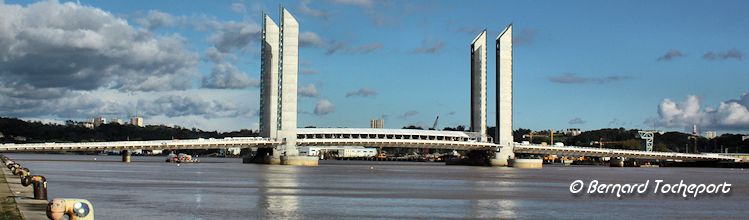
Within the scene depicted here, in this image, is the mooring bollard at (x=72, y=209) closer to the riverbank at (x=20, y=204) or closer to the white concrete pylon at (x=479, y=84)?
the riverbank at (x=20, y=204)

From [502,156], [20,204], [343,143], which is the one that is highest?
[343,143]

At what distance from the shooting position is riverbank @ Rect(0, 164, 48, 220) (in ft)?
92.6

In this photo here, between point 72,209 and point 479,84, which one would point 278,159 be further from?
point 72,209

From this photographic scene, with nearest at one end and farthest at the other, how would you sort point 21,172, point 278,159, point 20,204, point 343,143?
point 20,204
point 21,172
point 278,159
point 343,143

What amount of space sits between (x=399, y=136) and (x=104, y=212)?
16587 centimetres

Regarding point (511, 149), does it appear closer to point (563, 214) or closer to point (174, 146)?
point (174, 146)

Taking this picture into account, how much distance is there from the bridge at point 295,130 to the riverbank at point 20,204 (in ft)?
331

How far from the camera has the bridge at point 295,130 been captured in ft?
503

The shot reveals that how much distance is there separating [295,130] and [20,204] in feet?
410

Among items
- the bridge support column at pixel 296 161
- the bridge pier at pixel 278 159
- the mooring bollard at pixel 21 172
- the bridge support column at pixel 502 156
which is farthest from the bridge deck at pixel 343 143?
the mooring bollard at pixel 21 172

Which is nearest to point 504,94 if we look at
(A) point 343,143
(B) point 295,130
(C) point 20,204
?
(A) point 343,143

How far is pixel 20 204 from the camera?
3300 centimetres

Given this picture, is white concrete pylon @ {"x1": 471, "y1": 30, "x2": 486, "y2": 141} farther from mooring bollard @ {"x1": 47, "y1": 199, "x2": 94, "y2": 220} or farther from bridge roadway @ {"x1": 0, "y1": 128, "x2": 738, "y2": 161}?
mooring bollard @ {"x1": 47, "y1": 199, "x2": 94, "y2": 220}

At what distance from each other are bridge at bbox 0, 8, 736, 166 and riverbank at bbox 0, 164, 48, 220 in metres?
101
